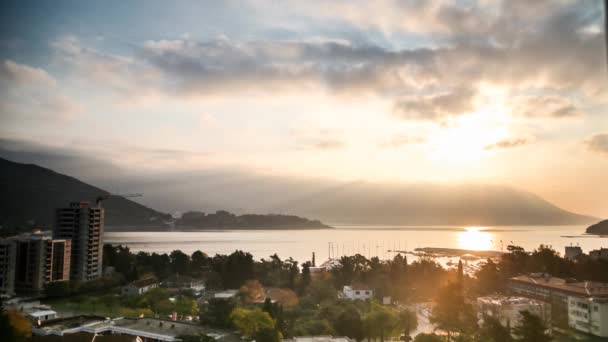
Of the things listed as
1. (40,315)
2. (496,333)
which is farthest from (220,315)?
(496,333)

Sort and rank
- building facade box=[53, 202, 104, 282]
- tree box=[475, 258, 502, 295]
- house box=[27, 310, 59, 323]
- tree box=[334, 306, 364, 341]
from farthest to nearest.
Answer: building facade box=[53, 202, 104, 282] → tree box=[475, 258, 502, 295] → tree box=[334, 306, 364, 341] → house box=[27, 310, 59, 323]

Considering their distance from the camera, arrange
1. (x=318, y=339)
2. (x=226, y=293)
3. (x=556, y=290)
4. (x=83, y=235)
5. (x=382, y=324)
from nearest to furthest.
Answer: (x=318, y=339)
(x=382, y=324)
(x=556, y=290)
(x=226, y=293)
(x=83, y=235)

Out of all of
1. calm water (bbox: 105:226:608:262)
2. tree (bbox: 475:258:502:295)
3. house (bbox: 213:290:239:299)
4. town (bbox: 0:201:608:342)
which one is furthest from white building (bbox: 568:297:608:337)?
calm water (bbox: 105:226:608:262)

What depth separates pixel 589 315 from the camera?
5.90 metres

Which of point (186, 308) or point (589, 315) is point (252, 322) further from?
point (589, 315)

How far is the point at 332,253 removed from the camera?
22.6 m

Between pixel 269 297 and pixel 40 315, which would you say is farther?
→ pixel 269 297

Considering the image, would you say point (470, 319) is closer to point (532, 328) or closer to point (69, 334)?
point (532, 328)

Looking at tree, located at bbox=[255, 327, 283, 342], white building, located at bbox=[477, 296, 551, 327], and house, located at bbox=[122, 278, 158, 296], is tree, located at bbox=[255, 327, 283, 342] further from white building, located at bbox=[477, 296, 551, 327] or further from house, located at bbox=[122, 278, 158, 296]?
house, located at bbox=[122, 278, 158, 296]

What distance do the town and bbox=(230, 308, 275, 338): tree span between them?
0.04 ft

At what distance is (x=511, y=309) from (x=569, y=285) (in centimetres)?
134

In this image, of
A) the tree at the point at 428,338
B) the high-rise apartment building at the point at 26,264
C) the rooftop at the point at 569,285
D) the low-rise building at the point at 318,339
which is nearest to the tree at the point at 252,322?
the low-rise building at the point at 318,339

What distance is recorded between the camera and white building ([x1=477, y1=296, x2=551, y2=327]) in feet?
20.7

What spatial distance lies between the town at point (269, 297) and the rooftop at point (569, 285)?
0.08 ft
